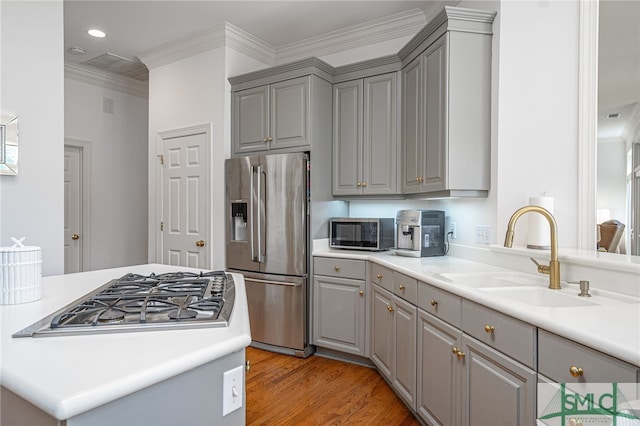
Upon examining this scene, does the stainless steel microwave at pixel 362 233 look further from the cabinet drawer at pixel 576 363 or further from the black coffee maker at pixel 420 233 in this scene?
the cabinet drawer at pixel 576 363

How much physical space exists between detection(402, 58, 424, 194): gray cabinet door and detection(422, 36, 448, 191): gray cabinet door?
84mm

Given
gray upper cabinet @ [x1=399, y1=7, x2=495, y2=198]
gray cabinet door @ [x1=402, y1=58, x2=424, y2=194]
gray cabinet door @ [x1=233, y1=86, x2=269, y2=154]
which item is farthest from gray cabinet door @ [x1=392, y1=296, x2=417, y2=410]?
gray cabinet door @ [x1=233, y1=86, x2=269, y2=154]

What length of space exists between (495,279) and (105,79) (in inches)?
190

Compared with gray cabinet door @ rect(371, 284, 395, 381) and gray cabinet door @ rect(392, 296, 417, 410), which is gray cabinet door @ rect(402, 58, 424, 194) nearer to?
gray cabinet door @ rect(371, 284, 395, 381)

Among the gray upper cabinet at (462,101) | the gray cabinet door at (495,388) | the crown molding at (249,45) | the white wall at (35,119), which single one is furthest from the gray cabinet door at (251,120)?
the gray cabinet door at (495,388)

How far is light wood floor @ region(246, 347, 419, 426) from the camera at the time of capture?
231 centimetres

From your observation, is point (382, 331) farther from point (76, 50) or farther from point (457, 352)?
point (76, 50)

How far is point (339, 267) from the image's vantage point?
3.16 m

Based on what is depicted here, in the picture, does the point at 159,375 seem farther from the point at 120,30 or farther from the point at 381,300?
the point at 120,30

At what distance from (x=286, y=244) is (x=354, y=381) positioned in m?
1.20

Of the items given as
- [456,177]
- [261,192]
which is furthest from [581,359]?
[261,192]

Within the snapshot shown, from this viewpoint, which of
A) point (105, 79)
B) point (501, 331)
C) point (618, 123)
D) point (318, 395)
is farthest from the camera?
point (105, 79)

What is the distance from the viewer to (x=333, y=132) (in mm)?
3541

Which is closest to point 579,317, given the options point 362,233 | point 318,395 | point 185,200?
point 318,395
